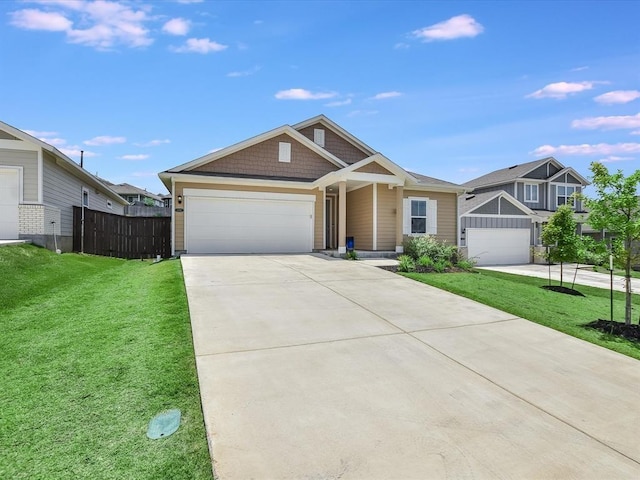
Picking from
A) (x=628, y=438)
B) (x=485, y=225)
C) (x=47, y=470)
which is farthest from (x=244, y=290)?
(x=485, y=225)

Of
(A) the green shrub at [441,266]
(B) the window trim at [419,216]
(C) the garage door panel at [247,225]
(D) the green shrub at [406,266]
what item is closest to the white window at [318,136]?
(C) the garage door panel at [247,225]

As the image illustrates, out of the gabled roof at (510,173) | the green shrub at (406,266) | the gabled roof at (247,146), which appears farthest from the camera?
the gabled roof at (510,173)

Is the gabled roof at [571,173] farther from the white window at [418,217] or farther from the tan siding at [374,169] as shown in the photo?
the tan siding at [374,169]

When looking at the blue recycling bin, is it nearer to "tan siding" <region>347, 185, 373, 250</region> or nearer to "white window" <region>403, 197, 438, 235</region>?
"tan siding" <region>347, 185, 373, 250</region>

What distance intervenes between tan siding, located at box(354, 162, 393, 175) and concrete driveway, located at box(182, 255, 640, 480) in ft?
26.9

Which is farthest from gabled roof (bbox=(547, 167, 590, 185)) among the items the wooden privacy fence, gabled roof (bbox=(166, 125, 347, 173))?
the wooden privacy fence

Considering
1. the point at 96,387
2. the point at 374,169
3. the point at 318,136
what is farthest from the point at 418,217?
the point at 96,387

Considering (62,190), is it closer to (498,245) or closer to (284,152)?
(284,152)

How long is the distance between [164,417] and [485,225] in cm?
1901

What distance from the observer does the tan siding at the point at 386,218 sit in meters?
14.2

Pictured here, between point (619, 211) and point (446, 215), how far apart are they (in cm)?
1003

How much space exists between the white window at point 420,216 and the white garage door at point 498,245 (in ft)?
11.1

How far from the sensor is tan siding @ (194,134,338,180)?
46.4 feet

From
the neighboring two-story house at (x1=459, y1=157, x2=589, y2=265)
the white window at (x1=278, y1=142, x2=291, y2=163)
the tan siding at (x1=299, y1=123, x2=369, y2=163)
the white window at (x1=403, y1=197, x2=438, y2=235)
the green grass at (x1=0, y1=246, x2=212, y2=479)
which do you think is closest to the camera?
the green grass at (x1=0, y1=246, x2=212, y2=479)
